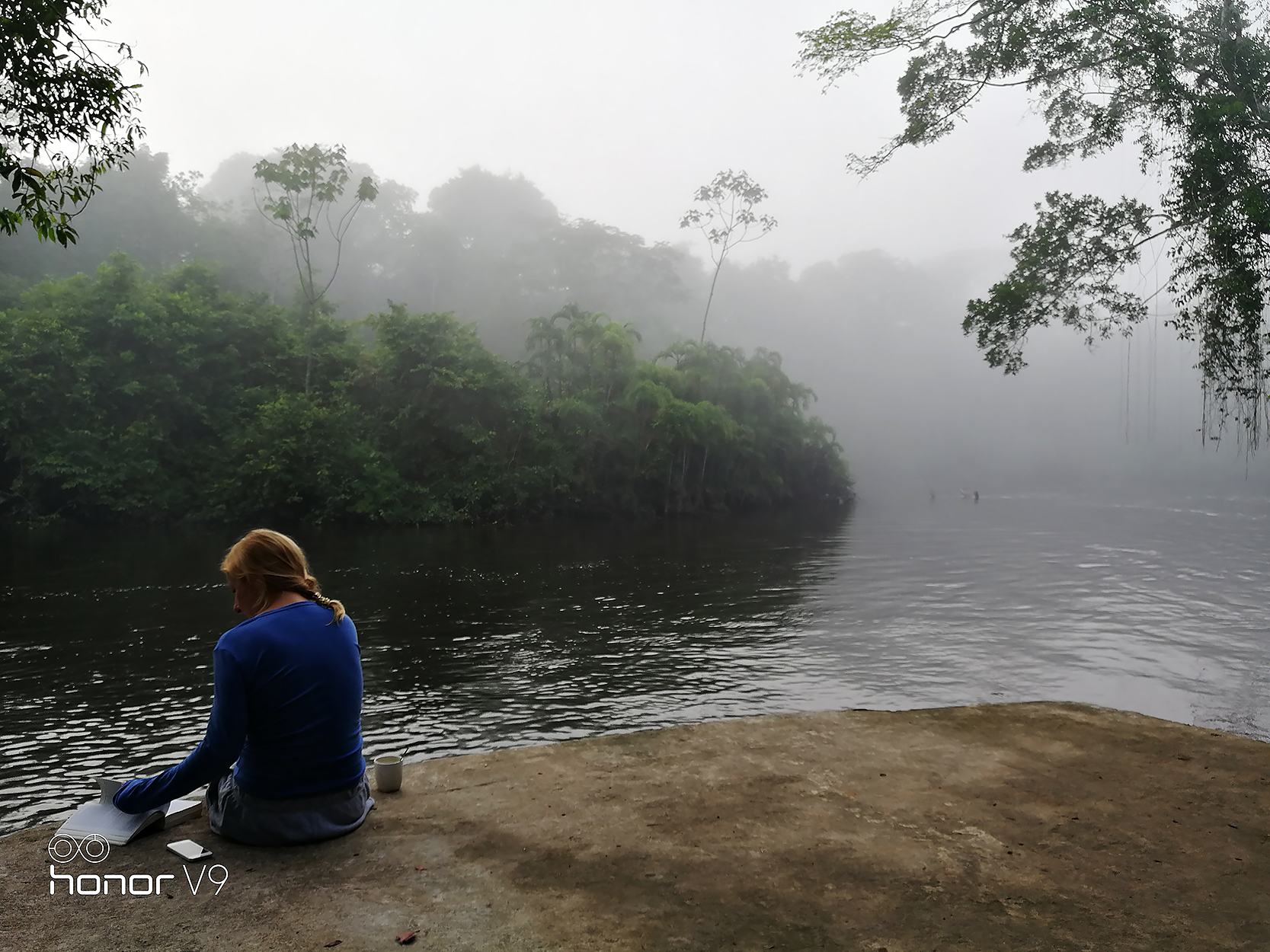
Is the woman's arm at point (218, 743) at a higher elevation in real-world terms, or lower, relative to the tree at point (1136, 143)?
lower

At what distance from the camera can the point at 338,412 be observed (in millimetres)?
31500

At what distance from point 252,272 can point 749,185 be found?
95.8ft

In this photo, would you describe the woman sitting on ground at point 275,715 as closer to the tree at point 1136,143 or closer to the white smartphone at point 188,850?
the white smartphone at point 188,850

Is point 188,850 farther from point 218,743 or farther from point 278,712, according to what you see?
point 278,712

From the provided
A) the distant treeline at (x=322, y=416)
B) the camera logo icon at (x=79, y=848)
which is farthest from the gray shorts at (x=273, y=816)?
the distant treeline at (x=322, y=416)

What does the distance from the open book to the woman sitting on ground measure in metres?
0.05

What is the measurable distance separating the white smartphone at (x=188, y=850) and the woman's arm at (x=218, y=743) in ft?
Answer: 0.58

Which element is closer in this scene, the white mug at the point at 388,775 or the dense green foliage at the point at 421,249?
the white mug at the point at 388,775

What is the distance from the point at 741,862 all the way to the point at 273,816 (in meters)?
1.91

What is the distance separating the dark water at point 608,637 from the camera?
8.12 metres


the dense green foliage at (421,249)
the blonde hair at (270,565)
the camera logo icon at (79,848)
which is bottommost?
the camera logo icon at (79,848)

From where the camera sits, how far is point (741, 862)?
344 centimetres

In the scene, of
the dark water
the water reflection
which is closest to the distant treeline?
the dark water

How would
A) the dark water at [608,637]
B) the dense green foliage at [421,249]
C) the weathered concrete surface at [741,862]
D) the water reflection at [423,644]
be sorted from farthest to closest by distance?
the dense green foliage at [421,249] → the dark water at [608,637] → the water reflection at [423,644] → the weathered concrete surface at [741,862]
